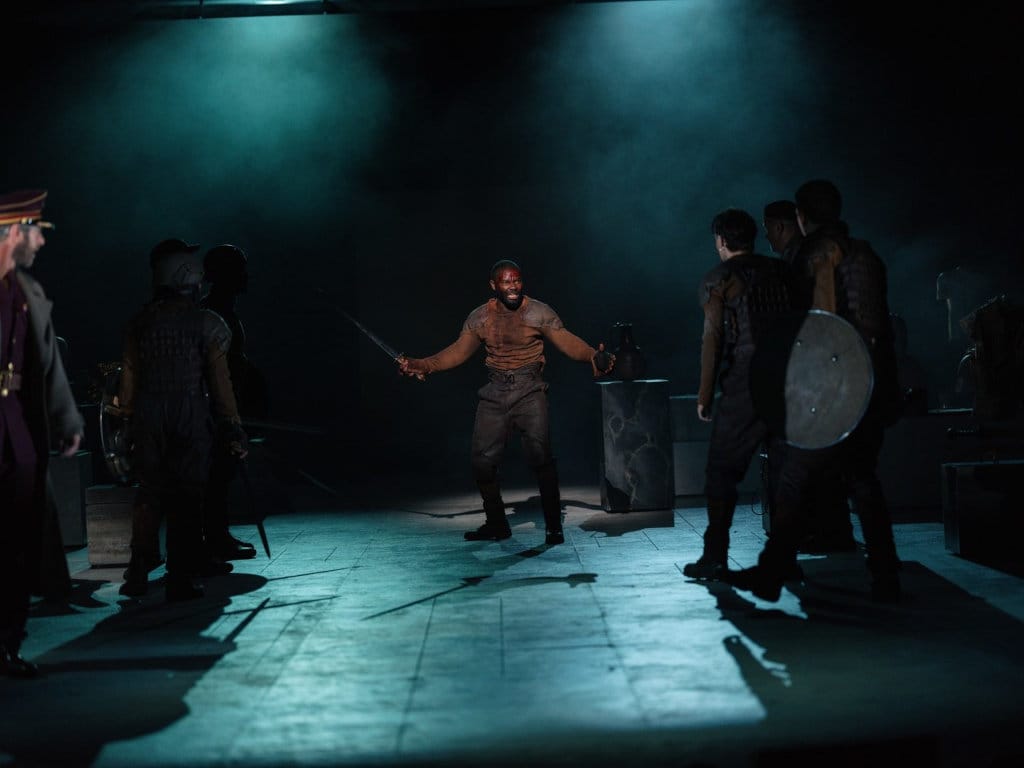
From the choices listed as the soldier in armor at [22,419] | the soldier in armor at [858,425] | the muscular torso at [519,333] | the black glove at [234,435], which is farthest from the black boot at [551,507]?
the soldier in armor at [22,419]

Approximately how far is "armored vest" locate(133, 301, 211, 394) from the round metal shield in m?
2.69

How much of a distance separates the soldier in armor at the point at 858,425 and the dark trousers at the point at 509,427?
2.34 meters

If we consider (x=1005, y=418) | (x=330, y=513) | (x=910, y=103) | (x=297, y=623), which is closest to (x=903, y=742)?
(x=297, y=623)

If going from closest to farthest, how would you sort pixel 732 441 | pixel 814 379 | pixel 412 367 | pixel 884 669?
pixel 884 669
pixel 814 379
pixel 732 441
pixel 412 367

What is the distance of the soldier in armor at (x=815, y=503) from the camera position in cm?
644

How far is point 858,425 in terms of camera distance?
16.8ft

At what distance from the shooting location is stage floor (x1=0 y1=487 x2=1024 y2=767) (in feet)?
11.3

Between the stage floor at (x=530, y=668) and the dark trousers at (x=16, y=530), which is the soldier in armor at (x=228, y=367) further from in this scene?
the dark trousers at (x=16, y=530)

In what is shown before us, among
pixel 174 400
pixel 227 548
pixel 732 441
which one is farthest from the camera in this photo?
pixel 227 548

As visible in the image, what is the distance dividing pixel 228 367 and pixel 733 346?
295cm

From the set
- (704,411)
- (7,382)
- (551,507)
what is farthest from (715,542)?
(7,382)

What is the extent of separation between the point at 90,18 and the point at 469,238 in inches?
163

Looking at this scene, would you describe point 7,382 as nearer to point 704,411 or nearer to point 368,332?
point 704,411

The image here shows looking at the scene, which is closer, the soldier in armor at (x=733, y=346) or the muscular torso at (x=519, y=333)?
the soldier in armor at (x=733, y=346)
